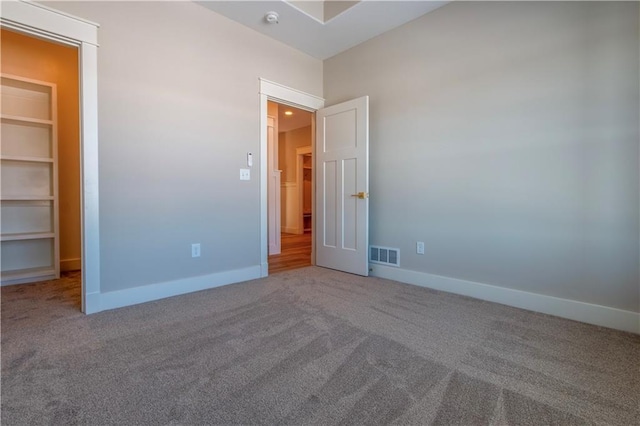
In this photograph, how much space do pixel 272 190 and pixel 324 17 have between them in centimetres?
275

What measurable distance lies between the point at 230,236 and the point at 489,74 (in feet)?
9.12

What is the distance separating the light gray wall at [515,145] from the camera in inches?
75.9

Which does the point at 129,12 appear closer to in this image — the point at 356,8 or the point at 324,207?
the point at 356,8

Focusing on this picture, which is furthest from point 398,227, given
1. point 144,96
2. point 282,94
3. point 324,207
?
point 144,96

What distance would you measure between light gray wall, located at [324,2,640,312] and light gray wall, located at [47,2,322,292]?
1488 millimetres

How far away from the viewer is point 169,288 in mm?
2547

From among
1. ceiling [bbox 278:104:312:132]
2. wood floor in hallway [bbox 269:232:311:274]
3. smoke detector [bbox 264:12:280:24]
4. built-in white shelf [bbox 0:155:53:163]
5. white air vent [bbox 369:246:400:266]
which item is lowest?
wood floor in hallway [bbox 269:232:311:274]

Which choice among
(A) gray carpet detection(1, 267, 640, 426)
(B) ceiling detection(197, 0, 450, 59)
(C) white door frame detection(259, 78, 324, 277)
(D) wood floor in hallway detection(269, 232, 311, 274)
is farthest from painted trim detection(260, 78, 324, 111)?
(A) gray carpet detection(1, 267, 640, 426)

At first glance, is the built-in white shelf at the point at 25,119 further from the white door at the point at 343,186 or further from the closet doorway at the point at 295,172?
the closet doorway at the point at 295,172

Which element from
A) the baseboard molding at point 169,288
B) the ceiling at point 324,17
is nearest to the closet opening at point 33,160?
the baseboard molding at point 169,288

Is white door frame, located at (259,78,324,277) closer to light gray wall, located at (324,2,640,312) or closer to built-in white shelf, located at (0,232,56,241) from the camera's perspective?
light gray wall, located at (324,2,640,312)

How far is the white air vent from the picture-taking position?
122 inches

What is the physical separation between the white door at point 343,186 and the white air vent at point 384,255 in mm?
124

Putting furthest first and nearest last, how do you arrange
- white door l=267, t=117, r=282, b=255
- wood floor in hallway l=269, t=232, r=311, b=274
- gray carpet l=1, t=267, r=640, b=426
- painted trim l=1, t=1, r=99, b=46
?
white door l=267, t=117, r=282, b=255 < wood floor in hallway l=269, t=232, r=311, b=274 < painted trim l=1, t=1, r=99, b=46 < gray carpet l=1, t=267, r=640, b=426
